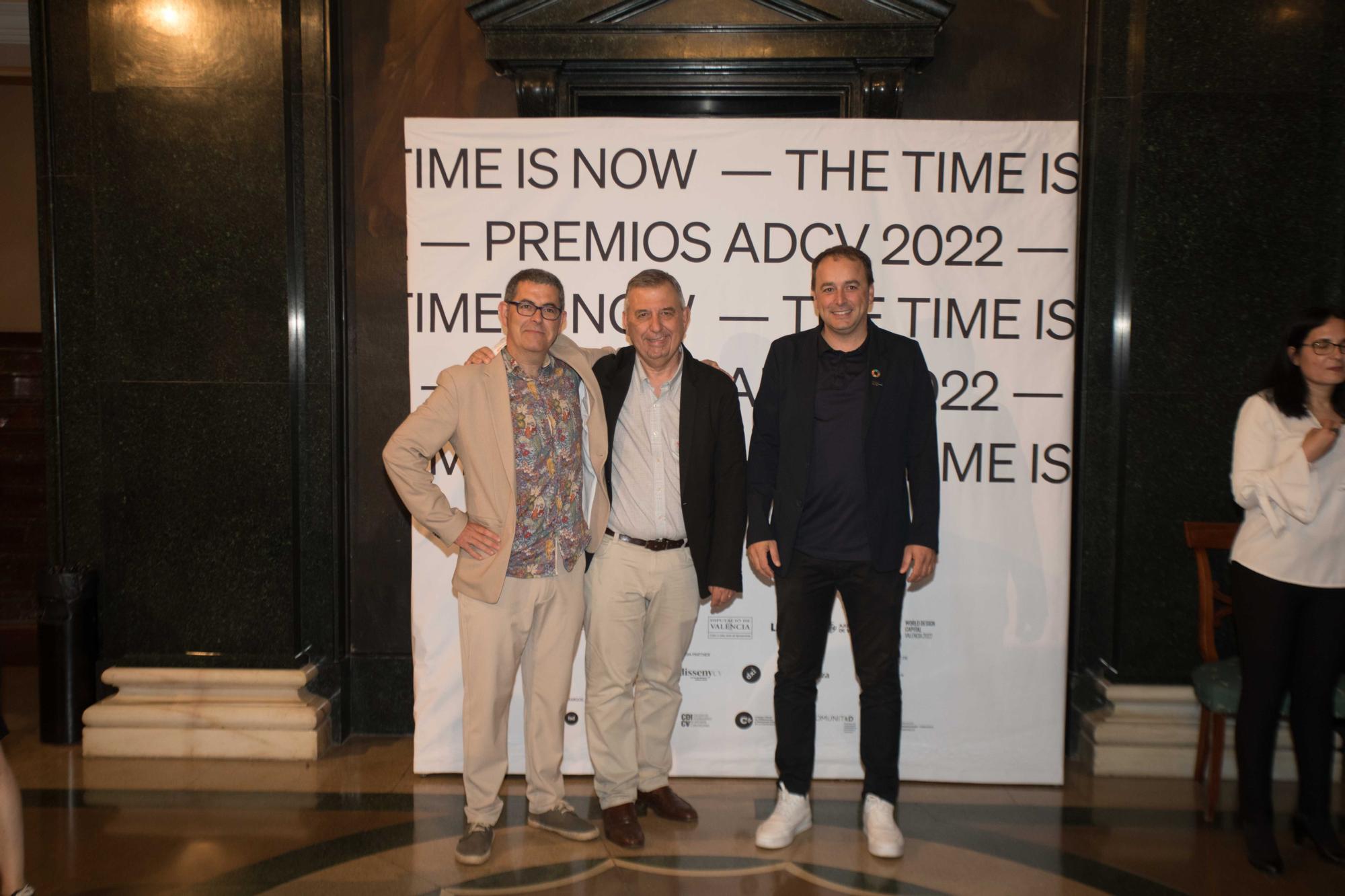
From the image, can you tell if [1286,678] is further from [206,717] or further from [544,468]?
[206,717]

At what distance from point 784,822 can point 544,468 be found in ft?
4.59

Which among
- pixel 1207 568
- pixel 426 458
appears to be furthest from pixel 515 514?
pixel 1207 568

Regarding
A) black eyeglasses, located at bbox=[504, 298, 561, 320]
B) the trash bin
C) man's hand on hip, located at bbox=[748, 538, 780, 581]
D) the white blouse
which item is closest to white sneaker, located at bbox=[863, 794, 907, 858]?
man's hand on hip, located at bbox=[748, 538, 780, 581]

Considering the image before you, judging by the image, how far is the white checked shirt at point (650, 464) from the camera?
3.21 meters

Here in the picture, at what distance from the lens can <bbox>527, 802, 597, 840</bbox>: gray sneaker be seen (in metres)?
3.24

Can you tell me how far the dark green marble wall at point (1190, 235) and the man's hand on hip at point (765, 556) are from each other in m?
1.65

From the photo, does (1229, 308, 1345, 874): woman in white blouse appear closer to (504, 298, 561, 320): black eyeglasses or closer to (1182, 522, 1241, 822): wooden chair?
(1182, 522, 1241, 822): wooden chair

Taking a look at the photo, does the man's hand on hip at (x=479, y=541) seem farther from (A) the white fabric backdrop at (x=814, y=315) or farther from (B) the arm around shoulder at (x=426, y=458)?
(A) the white fabric backdrop at (x=814, y=315)

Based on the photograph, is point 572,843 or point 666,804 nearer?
point 572,843

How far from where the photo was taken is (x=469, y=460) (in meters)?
3.09

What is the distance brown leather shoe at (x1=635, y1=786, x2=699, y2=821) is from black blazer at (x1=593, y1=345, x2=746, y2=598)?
75cm

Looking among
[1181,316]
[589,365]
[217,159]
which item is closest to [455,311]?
[589,365]

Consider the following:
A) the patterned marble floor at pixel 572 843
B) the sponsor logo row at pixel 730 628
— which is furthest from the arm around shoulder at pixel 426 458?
the sponsor logo row at pixel 730 628

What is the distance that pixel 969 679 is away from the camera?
3807 millimetres
